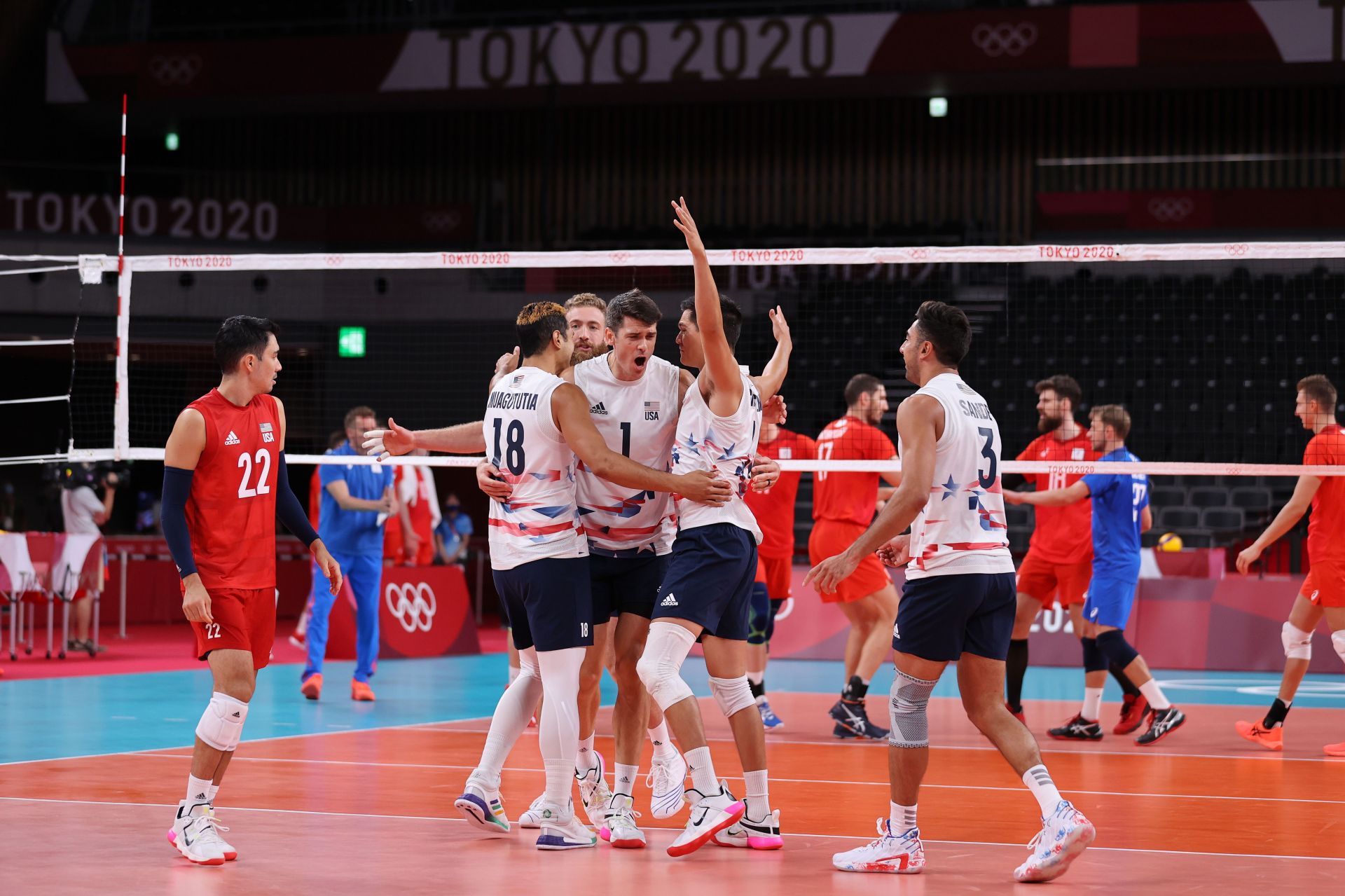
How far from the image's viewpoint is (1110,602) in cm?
1018

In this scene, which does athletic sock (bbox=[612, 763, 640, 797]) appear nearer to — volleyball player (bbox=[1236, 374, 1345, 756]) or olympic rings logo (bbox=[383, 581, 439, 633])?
volleyball player (bbox=[1236, 374, 1345, 756])

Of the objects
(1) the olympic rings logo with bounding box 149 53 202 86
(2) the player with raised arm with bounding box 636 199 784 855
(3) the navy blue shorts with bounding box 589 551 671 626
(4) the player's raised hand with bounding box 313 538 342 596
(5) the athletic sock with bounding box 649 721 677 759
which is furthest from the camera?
(1) the olympic rings logo with bounding box 149 53 202 86

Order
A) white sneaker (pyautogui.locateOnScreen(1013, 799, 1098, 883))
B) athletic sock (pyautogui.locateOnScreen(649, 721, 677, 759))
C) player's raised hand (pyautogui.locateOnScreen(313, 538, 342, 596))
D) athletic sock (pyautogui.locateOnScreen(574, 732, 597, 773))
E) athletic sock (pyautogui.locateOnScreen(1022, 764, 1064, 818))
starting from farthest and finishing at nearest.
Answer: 1. athletic sock (pyautogui.locateOnScreen(649, 721, 677, 759))
2. athletic sock (pyautogui.locateOnScreen(574, 732, 597, 773))
3. player's raised hand (pyautogui.locateOnScreen(313, 538, 342, 596))
4. athletic sock (pyautogui.locateOnScreen(1022, 764, 1064, 818))
5. white sneaker (pyautogui.locateOnScreen(1013, 799, 1098, 883))

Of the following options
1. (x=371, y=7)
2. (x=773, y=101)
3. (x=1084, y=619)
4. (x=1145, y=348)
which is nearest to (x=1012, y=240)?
(x=1145, y=348)

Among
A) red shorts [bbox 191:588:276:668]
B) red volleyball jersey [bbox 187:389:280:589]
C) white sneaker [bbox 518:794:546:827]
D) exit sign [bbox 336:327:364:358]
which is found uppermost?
exit sign [bbox 336:327:364:358]

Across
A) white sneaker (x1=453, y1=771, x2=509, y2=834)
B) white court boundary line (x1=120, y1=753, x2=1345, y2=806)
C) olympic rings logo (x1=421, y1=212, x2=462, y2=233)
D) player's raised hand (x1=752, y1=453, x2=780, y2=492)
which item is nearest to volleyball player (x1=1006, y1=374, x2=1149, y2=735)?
white court boundary line (x1=120, y1=753, x2=1345, y2=806)

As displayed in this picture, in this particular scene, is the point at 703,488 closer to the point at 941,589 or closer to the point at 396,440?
the point at 941,589

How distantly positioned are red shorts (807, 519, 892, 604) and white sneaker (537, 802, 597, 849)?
4152mm

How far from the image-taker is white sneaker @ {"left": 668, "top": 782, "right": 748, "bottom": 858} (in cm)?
591

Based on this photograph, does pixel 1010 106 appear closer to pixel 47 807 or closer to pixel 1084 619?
pixel 1084 619

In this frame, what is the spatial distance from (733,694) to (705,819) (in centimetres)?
55

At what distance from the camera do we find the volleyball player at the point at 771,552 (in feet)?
34.4

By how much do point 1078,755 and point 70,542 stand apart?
995 cm

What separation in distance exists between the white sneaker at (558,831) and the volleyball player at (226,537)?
1.20 metres
